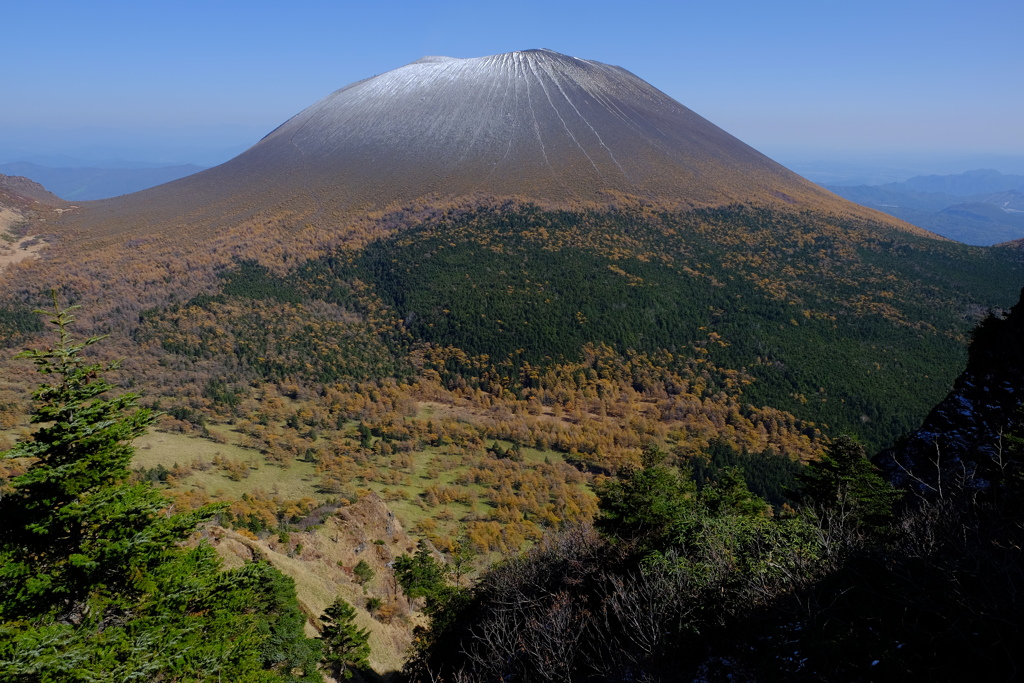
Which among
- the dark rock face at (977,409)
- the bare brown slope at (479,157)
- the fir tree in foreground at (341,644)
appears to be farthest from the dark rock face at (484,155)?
the fir tree in foreground at (341,644)

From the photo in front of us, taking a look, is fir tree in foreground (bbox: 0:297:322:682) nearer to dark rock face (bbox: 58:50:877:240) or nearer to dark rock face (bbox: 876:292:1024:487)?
dark rock face (bbox: 876:292:1024:487)

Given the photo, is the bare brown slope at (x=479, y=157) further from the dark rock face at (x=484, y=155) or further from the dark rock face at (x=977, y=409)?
the dark rock face at (x=977, y=409)

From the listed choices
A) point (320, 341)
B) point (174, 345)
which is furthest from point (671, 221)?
point (174, 345)

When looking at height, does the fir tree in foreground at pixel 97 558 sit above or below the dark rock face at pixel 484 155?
below

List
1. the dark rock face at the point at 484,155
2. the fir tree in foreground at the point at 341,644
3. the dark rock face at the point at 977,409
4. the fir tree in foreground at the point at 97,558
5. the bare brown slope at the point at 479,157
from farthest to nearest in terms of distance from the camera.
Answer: the dark rock face at the point at 484,155
the bare brown slope at the point at 479,157
the fir tree in foreground at the point at 341,644
the dark rock face at the point at 977,409
the fir tree in foreground at the point at 97,558

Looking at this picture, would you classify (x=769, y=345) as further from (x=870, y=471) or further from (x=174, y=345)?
(x=174, y=345)

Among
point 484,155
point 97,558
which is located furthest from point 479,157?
point 97,558
